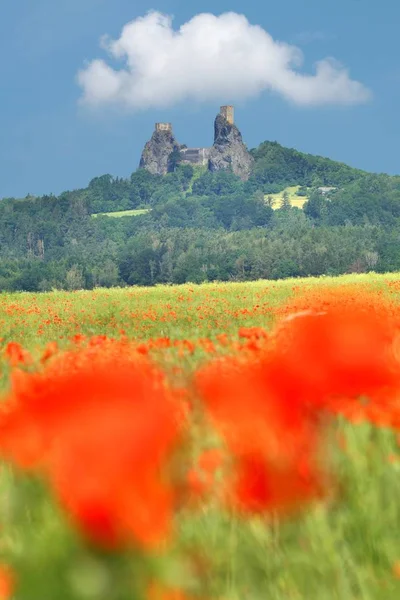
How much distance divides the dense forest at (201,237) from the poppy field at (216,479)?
73.5 metres

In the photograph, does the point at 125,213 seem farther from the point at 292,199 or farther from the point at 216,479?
the point at 216,479

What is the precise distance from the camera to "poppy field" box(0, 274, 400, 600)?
2.94ft

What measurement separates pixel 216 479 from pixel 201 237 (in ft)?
396

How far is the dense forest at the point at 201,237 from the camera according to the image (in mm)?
88875

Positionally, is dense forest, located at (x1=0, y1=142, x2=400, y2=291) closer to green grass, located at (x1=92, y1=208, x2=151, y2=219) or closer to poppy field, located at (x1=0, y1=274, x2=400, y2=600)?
green grass, located at (x1=92, y1=208, x2=151, y2=219)

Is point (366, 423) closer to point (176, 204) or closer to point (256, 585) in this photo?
point (256, 585)

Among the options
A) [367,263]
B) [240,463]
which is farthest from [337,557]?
[367,263]

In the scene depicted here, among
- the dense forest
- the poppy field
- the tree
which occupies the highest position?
the tree

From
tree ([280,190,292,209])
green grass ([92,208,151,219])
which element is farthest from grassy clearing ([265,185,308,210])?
green grass ([92,208,151,219])

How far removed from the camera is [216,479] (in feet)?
6.33

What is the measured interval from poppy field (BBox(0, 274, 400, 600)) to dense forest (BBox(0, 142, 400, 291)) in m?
73.5

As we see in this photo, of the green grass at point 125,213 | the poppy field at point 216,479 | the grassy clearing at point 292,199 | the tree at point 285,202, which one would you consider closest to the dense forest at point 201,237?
the tree at point 285,202

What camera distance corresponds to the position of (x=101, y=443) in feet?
2.74

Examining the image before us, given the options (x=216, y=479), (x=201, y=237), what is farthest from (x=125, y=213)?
(x=216, y=479)
